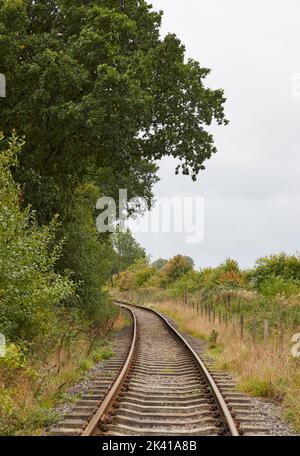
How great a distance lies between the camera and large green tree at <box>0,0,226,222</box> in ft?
49.6

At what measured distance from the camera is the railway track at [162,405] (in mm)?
6895

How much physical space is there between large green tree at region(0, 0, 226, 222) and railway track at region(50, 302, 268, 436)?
22.6 feet

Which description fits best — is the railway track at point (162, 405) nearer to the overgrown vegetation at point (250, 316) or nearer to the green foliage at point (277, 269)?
the overgrown vegetation at point (250, 316)

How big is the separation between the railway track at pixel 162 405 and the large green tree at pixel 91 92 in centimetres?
689

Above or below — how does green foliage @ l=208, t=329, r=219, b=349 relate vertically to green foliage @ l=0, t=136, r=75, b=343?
below

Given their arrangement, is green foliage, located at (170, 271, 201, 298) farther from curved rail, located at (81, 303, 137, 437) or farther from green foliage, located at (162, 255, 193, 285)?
curved rail, located at (81, 303, 137, 437)

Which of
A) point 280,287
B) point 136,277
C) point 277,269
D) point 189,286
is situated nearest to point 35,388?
point 280,287

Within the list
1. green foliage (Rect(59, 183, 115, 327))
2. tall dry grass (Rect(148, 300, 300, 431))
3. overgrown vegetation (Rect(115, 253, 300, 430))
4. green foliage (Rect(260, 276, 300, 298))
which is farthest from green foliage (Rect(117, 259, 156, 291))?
tall dry grass (Rect(148, 300, 300, 431))

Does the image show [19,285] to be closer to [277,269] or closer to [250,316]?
[250,316]

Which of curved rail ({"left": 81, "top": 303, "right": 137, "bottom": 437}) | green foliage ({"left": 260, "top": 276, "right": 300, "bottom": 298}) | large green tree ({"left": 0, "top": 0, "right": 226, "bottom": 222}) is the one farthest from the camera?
green foliage ({"left": 260, "top": 276, "right": 300, "bottom": 298})

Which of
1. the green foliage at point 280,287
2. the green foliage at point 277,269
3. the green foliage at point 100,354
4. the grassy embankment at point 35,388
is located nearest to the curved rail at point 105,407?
the grassy embankment at point 35,388

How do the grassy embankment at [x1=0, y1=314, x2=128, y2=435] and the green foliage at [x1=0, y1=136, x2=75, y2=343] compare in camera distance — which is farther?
the green foliage at [x1=0, y1=136, x2=75, y2=343]

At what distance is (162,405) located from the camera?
27.7ft

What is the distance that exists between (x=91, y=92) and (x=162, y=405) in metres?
10.3
